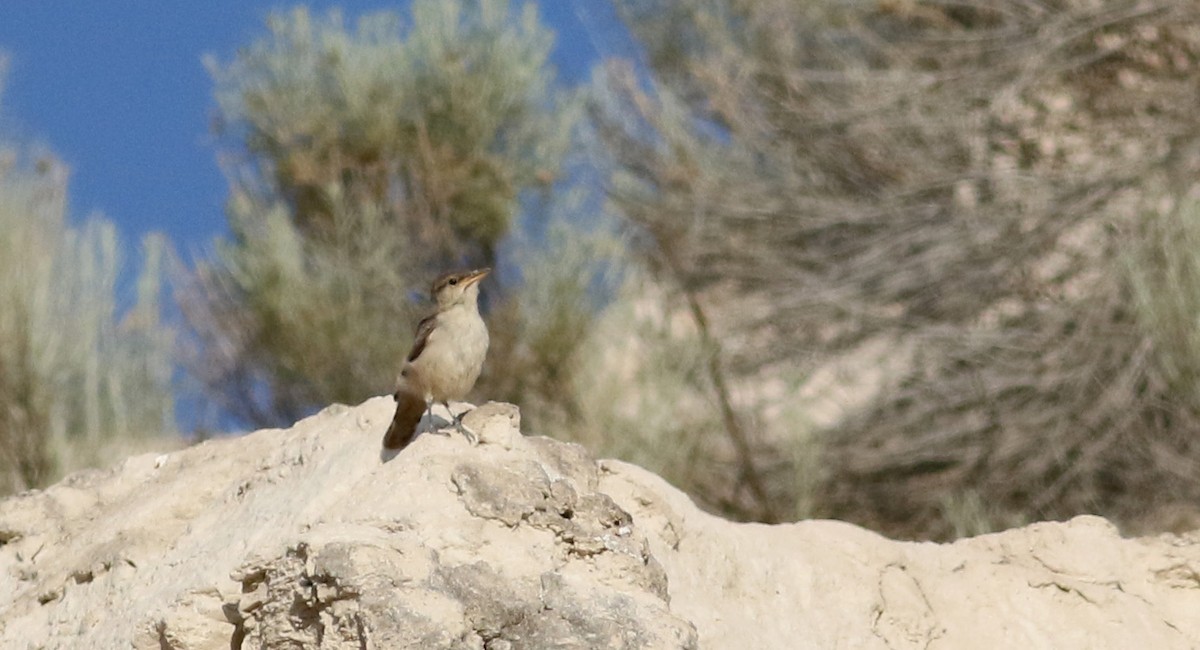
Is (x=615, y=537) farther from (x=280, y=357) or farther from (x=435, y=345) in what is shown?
(x=280, y=357)

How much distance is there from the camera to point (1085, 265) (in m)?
12.3

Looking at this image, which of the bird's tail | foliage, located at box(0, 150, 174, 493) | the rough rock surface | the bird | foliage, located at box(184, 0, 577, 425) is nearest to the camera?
the rough rock surface

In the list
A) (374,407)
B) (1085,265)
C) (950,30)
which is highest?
(950,30)

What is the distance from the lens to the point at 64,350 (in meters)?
11.6

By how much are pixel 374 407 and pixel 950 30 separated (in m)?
10.0

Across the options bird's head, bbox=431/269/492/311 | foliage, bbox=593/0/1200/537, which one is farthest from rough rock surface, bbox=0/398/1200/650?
foliage, bbox=593/0/1200/537

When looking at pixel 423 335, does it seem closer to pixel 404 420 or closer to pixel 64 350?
pixel 404 420

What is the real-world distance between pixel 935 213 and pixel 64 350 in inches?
229

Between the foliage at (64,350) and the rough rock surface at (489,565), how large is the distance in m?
6.32

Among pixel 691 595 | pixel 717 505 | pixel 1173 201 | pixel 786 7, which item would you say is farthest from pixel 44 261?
pixel 691 595

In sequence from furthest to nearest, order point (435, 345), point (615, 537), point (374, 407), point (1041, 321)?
point (1041, 321), point (435, 345), point (374, 407), point (615, 537)

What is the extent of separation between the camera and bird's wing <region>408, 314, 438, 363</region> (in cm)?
513

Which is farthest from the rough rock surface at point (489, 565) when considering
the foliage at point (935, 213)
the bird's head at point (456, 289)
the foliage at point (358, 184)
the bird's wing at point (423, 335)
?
the foliage at point (358, 184)

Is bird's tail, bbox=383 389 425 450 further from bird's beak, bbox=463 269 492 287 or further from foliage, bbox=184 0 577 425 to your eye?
foliage, bbox=184 0 577 425
